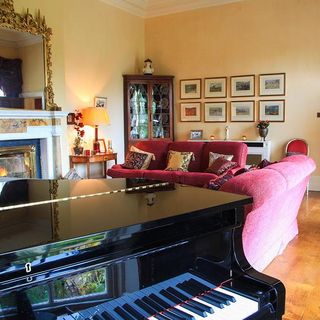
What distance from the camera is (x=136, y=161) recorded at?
593cm

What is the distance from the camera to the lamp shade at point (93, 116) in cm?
629

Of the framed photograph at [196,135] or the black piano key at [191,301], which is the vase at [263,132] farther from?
the black piano key at [191,301]

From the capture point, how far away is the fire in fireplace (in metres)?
5.00

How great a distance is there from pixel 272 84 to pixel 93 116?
3260 millimetres

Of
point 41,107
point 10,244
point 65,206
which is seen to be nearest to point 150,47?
point 41,107

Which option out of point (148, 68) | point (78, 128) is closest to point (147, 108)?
point (148, 68)

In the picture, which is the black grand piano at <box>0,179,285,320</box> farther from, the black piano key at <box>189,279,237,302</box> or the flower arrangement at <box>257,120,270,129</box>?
the flower arrangement at <box>257,120,270,129</box>

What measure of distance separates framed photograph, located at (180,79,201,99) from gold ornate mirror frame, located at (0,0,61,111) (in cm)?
302

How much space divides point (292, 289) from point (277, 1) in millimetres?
5480

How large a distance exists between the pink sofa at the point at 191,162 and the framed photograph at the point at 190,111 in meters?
1.74

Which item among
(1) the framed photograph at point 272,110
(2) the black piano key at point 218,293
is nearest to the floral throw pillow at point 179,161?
(1) the framed photograph at point 272,110

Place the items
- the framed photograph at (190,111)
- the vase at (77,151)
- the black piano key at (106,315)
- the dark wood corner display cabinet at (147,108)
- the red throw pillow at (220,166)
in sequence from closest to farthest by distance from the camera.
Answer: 1. the black piano key at (106,315)
2. the red throw pillow at (220,166)
3. the vase at (77,151)
4. the dark wood corner display cabinet at (147,108)
5. the framed photograph at (190,111)

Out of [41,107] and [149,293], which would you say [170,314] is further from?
[41,107]

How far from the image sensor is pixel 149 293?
3.75ft
